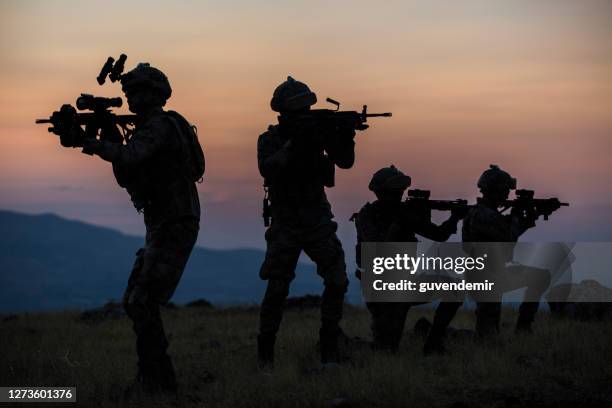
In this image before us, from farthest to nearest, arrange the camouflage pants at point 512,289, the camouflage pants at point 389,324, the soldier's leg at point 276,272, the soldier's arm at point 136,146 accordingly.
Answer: the camouflage pants at point 512,289 < the camouflage pants at point 389,324 < the soldier's leg at point 276,272 < the soldier's arm at point 136,146

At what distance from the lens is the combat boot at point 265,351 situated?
1180 centimetres

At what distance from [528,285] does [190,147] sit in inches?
238

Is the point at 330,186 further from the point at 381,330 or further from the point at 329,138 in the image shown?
the point at 381,330

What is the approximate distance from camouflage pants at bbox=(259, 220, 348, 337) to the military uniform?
1.27m

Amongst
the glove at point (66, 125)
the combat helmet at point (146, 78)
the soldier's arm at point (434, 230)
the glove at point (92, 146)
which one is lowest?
the soldier's arm at point (434, 230)

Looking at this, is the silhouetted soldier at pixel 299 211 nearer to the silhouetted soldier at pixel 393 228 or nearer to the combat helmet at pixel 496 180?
the silhouetted soldier at pixel 393 228

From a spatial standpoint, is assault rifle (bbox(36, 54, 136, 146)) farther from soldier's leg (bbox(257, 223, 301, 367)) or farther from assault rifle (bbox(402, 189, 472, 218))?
assault rifle (bbox(402, 189, 472, 218))

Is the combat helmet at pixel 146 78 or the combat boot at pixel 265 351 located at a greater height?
the combat helmet at pixel 146 78

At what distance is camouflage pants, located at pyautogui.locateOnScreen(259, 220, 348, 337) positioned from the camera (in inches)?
457

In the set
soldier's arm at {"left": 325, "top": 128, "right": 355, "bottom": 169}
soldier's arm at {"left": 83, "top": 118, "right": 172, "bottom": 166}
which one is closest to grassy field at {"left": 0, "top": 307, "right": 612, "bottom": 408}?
soldier's arm at {"left": 325, "top": 128, "right": 355, "bottom": 169}

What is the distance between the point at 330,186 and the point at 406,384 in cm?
265

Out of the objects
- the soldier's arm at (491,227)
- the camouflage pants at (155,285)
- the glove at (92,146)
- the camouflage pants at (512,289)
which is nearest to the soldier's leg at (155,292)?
the camouflage pants at (155,285)

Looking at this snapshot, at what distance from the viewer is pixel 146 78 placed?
1066 cm

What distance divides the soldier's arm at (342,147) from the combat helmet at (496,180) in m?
2.72
